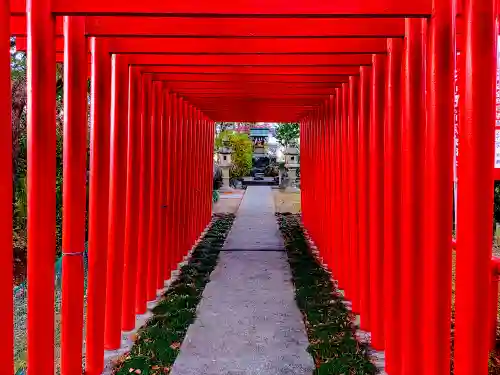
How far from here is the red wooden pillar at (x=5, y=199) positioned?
2488 millimetres

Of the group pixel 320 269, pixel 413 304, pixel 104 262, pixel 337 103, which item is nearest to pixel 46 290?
pixel 104 262

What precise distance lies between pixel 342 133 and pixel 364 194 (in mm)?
1527

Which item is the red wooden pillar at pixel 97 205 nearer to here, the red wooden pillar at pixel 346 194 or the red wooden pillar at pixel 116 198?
the red wooden pillar at pixel 116 198

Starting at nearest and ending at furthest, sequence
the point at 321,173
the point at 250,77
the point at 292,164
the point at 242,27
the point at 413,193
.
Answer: the point at 413,193 < the point at 242,27 < the point at 250,77 < the point at 321,173 < the point at 292,164

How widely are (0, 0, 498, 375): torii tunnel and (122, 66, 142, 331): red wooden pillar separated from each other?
15 millimetres

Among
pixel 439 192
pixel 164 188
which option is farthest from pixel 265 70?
pixel 439 192

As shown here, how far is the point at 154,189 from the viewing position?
5926 millimetres

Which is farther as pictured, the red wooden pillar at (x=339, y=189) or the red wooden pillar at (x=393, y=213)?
the red wooden pillar at (x=339, y=189)

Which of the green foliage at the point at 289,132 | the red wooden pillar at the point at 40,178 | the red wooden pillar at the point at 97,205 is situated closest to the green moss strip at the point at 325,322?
the red wooden pillar at the point at 97,205

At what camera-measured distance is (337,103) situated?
21.5 ft

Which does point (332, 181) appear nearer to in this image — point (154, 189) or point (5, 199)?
point (154, 189)

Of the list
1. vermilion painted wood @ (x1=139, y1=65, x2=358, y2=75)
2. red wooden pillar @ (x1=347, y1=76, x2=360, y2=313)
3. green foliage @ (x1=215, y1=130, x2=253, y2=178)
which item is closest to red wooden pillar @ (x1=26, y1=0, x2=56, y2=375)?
vermilion painted wood @ (x1=139, y1=65, x2=358, y2=75)

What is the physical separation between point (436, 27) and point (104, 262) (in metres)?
3.19

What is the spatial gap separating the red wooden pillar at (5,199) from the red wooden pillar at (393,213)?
113 inches
